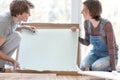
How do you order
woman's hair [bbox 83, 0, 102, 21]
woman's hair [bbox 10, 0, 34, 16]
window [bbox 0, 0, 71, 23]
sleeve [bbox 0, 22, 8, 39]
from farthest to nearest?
1. window [bbox 0, 0, 71, 23]
2. woman's hair [bbox 83, 0, 102, 21]
3. woman's hair [bbox 10, 0, 34, 16]
4. sleeve [bbox 0, 22, 8, 39]

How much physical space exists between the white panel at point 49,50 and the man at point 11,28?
0.11 metres

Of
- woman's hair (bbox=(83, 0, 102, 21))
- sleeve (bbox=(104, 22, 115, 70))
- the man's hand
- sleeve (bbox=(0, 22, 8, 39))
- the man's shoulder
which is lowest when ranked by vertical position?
the man's hand

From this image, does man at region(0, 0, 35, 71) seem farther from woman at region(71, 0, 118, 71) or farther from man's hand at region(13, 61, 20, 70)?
woman at region(71, 0, 118, 71)

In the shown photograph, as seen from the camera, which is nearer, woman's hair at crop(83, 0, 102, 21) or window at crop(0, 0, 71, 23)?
woman's hair at crop(83, 0, 102, 21)

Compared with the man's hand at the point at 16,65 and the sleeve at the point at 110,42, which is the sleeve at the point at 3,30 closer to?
the man's hand at the point at 16,65

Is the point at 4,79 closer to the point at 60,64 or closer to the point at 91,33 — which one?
the point at 60,64

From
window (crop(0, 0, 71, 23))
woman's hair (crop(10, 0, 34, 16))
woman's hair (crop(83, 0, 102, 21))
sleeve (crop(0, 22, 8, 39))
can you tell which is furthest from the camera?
window (crop(0, 0, 71, 23))

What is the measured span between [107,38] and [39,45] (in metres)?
0.67

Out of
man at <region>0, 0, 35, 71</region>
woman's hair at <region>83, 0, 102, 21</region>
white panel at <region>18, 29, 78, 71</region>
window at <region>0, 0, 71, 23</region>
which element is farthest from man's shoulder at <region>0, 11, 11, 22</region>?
woman's hair at <region>83, 0, 102, 21</region>

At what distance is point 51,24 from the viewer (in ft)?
9.55

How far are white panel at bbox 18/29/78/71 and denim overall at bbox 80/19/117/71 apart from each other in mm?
146

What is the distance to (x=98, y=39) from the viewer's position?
2721mm

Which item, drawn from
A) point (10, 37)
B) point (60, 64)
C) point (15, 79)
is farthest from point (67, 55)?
point (15, 79)

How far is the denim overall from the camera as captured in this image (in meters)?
2.64
